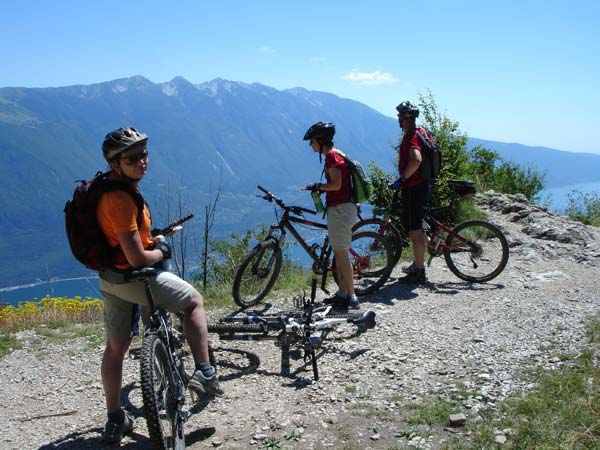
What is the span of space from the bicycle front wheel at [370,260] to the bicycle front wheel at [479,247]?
109 cm

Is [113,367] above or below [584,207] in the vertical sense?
below

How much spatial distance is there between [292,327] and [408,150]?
3441 mm

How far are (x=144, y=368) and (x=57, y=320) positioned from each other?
4.96 meters

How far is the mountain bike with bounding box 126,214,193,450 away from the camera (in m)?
3.12

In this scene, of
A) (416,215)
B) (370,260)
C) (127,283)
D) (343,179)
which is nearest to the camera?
(127,283)

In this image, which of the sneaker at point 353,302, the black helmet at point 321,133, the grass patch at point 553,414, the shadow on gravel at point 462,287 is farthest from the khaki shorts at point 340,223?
the grass patch at point 553,414

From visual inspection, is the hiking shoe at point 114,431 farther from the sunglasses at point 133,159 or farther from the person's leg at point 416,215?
the person's leg at point 416,215

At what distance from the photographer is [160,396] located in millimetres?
3430

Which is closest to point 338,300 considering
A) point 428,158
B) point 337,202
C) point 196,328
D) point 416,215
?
point 337,202

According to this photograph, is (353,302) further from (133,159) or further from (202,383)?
(133,159)

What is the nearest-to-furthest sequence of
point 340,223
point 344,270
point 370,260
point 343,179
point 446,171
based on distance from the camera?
point 343,179 < point 340,223 < point 344,270 < point 370,260 < point 446,171

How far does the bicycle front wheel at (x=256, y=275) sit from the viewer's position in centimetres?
710

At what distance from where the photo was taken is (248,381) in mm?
5102

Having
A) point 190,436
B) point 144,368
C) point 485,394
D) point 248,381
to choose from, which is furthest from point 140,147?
point 485,394
